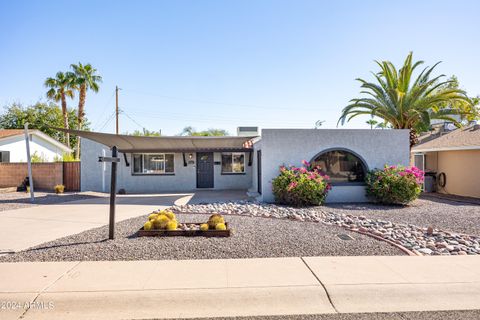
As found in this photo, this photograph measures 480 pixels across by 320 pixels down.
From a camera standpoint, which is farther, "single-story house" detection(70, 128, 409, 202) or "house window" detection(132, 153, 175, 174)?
"house window" detection(132, 153, 175, 174)

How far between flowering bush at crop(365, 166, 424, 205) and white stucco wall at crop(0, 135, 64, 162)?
24.8 meters

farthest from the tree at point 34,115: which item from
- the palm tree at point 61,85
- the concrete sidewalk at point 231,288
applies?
the concrete sidewalk at point 231,288

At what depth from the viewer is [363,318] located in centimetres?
328

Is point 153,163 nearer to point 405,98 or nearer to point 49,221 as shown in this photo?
point 49,221

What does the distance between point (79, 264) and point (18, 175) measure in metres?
17.1

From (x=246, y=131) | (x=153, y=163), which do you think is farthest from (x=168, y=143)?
(x=246, y=131)

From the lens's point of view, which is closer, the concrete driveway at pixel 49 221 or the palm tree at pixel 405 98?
the concrete driveway at pixel 49 221

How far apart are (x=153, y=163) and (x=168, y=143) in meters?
2.62

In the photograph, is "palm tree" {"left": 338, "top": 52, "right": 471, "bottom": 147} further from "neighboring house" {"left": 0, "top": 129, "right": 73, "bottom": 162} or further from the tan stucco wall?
"neighboring house" {"left": 0, "top": 129, "right": 73, "bottom": 162}

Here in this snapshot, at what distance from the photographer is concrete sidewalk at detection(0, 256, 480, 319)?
3488mm

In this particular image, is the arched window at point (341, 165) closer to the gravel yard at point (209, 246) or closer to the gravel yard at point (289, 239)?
the gravel yard at point (289, 239)

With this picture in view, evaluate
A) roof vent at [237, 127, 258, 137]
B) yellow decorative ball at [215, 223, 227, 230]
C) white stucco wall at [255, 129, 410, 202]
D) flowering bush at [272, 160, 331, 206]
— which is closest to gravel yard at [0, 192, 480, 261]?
yellow decorative ball at [215, 223, 227, 230]

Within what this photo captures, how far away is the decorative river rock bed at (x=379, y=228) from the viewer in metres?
5.68

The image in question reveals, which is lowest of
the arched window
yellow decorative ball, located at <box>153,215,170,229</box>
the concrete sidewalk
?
the concrete sidewalk
